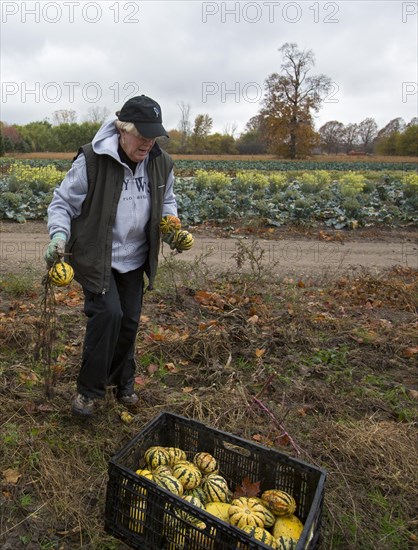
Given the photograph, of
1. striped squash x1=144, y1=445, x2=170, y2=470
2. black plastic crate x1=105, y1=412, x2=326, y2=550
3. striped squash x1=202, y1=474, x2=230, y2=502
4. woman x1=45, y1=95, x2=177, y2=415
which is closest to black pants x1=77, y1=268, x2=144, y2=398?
woman x1=45, y1=95, x2=177, y2=415

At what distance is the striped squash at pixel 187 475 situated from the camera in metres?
2.40

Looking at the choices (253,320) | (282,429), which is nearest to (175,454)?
(282,429)

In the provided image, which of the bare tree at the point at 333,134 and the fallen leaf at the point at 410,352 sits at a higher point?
the bare tree at the point at 333,134

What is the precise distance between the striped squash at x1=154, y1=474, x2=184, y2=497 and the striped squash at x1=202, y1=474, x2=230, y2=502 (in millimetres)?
158

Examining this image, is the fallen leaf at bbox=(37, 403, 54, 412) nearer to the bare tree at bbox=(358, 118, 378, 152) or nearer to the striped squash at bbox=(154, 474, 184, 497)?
the striped squash at bbox=(154, 474, 184, 497)

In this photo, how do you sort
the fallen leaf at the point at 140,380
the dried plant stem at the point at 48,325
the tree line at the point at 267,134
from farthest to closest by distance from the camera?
the tree line at the point at 267,134 → the fallen leaf at the point at 140,380 → the dried plant stem at the point at 48,325

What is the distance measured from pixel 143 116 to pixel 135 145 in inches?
6.8

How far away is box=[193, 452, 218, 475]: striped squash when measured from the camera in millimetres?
2582

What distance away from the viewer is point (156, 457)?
2537mm

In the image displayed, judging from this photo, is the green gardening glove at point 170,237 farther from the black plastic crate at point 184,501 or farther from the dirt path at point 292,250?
Answer: the dirt path at point 292,250

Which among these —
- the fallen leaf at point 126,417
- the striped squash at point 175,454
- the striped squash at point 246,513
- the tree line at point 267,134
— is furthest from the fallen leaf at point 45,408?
the tree line at point 267,134

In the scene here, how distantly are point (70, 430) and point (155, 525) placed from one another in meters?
1.15

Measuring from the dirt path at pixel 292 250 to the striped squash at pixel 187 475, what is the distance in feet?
15.9

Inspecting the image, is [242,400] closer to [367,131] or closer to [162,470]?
[162,470]
